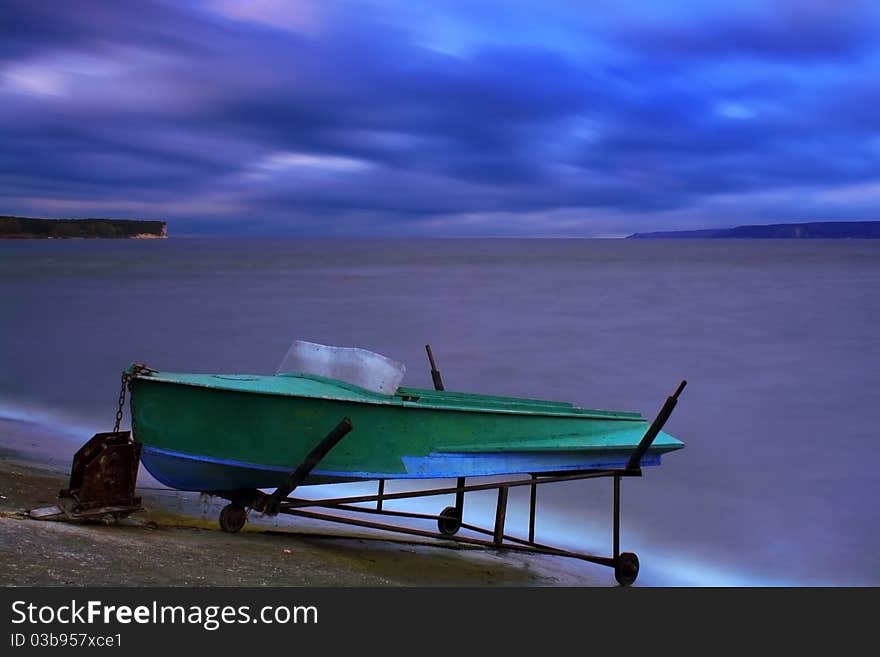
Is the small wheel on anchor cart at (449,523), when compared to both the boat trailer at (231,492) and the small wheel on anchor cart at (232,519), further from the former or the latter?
the small wheel on anchor cart at (232,519)

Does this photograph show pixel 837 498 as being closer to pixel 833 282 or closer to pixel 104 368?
pixel 104 368

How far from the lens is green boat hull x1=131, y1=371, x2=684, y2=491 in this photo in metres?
6.02

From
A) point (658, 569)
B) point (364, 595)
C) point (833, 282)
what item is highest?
point (833, 282)

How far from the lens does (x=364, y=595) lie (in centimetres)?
445

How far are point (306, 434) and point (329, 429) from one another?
175 millimetres

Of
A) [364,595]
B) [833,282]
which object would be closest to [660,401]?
[364,595]

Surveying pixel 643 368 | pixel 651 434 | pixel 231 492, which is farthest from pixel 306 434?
pixel 643 368

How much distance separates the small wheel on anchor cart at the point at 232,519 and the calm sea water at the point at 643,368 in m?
3.04

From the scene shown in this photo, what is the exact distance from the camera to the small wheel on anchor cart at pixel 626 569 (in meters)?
6.63

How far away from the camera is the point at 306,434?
239 inches

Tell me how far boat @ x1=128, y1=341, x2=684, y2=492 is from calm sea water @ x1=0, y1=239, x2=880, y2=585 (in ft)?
5.31

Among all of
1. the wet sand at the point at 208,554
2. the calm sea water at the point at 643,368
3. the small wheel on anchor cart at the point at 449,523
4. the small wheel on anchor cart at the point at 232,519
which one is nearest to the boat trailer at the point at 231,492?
the small wheel on anchor cart at the point at 232,519

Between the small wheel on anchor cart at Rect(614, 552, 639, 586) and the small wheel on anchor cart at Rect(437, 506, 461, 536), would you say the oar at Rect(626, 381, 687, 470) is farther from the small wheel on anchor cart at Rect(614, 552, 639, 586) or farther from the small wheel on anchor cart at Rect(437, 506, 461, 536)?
the small wheel on anchor cart at Rect(437, 506, 461, 536)

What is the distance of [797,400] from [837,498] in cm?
512
